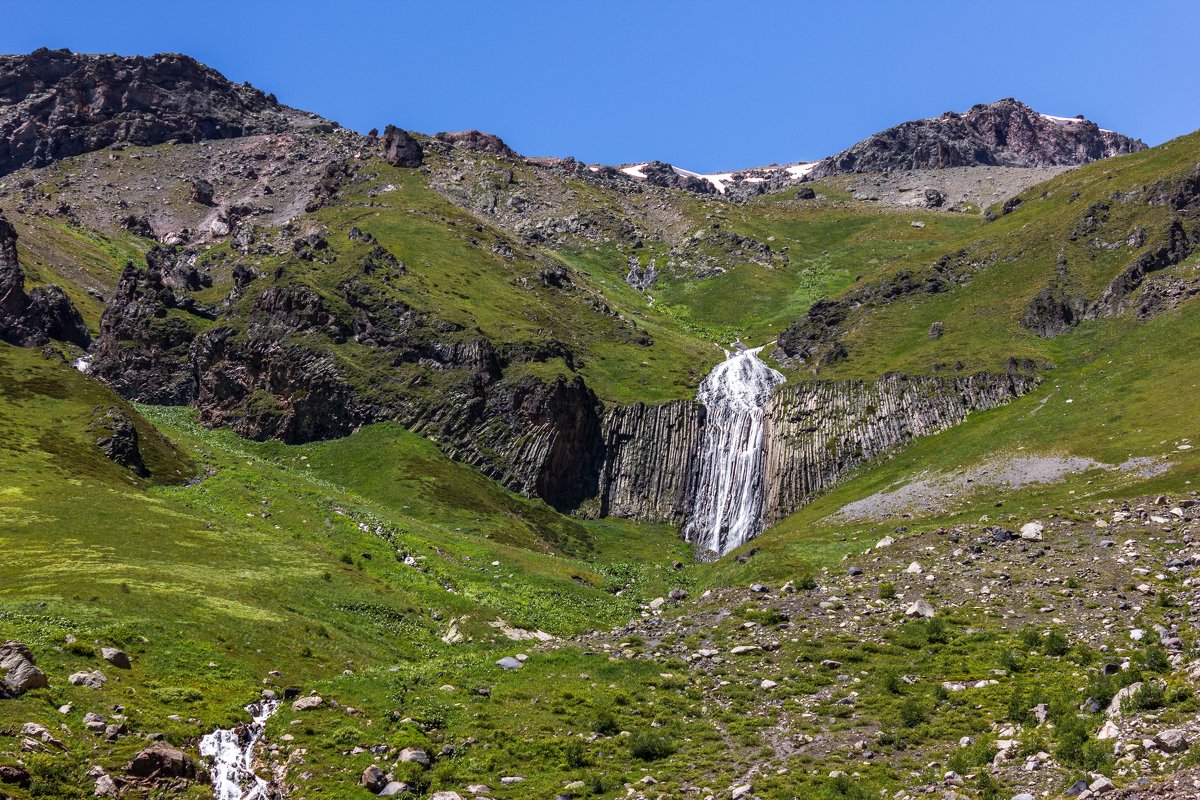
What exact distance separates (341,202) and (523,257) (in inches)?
1854

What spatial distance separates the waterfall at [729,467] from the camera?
293 ft

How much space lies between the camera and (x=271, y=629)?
3853cm

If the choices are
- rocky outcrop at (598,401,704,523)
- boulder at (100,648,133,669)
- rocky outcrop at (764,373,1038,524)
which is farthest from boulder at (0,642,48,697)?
rocky outcrop at (764,373,1038,524)

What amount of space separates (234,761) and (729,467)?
71632mm

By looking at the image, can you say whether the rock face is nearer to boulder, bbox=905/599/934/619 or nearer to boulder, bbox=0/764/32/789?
boulder, bbox=0/764/32/789

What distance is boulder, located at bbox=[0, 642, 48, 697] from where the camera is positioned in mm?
26281

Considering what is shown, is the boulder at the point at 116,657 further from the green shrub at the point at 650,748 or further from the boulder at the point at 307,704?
the green shrub at the point at 650,748

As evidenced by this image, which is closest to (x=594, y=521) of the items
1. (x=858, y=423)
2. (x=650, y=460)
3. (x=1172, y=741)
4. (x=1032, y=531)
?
(x=650, y=460)

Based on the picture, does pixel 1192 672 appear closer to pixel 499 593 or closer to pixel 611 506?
pixel 499 593

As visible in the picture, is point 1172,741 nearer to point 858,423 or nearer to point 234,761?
point 234,761

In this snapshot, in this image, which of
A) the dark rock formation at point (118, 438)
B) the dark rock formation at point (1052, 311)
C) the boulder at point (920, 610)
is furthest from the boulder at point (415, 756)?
the dark rock formation at point (1052, 311)

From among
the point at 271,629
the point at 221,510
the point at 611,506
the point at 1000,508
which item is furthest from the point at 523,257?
the point at 271,629

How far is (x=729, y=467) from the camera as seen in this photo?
9469 cm

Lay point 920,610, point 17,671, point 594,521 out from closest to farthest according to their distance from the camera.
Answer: point 17,671 → point 920,610 → point 594,521
